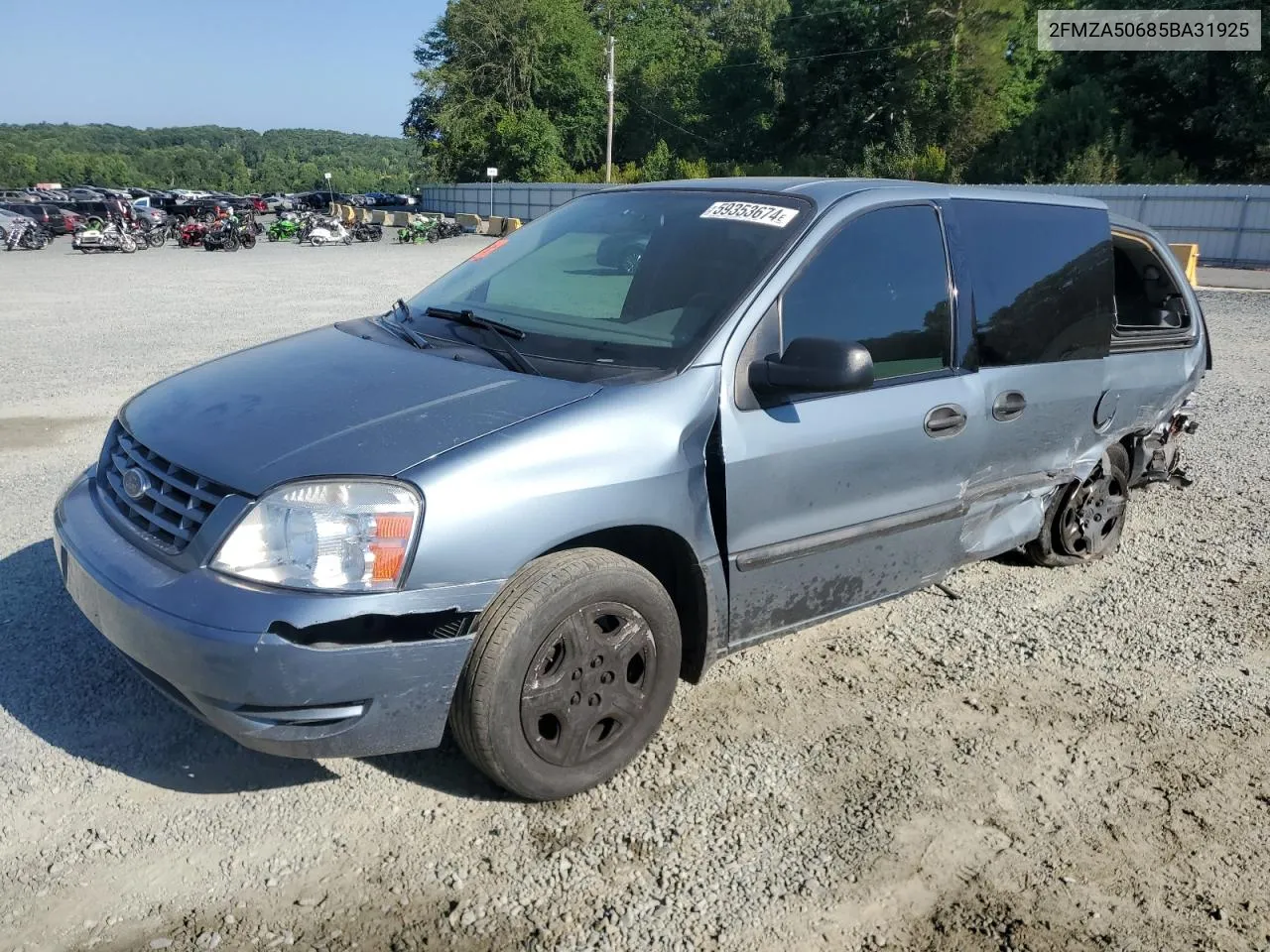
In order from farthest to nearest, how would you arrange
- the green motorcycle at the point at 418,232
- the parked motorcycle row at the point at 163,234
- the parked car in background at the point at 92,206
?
1. the parked car in background at the point at 92,206
2. the green motorcycle at the point at 418,232
3. the parked motorcycle row at the point at 163,234

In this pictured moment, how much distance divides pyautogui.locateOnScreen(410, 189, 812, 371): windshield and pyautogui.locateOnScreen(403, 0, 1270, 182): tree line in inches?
1458

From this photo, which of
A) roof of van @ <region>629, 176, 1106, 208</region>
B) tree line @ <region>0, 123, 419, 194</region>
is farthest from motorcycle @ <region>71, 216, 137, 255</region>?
tree line @ <region>0, 123, 419, 194</region>

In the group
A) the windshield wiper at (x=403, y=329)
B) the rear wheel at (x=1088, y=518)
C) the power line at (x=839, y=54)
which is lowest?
the rear wheel at (x=1088, y=518)

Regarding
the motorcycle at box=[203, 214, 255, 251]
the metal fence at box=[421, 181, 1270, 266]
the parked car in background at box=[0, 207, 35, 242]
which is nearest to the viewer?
the metal fence at box=[421, 181, 1270, 266]

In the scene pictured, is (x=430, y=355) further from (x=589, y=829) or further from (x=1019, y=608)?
(x=1019, y=608)

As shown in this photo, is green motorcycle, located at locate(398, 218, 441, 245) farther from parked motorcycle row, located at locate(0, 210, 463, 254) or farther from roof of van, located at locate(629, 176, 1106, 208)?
roof of van, located at locate(629, 176, 1106, 208)

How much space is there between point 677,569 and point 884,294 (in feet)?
4.20

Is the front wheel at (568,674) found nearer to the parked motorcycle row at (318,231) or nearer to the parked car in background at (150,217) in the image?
the parked motorcycle row at (318,231)

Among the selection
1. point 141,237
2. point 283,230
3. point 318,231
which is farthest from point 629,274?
→ point 283,230

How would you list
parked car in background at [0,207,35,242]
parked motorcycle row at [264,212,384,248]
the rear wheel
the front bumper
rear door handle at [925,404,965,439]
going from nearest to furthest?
the front bumper < rear door handle at [925,404,965,439] < the rear wheel < parked car in background at [0,207,35,242] < parked motorcycle row at [264,212,384,248]

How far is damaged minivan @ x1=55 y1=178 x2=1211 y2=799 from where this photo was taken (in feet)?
8.38

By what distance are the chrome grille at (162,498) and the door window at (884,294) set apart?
1.80 meters

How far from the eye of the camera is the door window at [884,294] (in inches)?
133

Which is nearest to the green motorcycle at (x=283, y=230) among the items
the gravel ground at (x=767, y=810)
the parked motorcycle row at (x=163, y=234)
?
the parked motorcycle row at (x=163, y=234)
